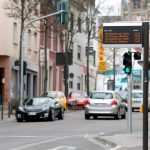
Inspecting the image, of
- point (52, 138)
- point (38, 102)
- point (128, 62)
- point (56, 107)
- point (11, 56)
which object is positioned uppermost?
point (11, 56)

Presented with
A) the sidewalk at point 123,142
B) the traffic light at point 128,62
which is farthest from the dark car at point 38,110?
the sidewalk at point 123,142

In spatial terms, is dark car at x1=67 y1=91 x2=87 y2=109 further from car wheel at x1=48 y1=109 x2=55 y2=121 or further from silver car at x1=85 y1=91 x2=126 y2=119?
car wheel at x1=48 y1=109 x2=55 y2=121

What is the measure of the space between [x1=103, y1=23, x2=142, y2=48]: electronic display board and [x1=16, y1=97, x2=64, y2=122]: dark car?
13.8 metres

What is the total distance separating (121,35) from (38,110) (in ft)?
46.1

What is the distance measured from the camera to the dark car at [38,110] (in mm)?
33219

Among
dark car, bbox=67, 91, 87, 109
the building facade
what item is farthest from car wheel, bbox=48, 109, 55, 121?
dark car, bbox=67, 91, 87, 109

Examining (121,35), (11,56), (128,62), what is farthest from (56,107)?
(11,56)

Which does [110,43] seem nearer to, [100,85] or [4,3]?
[4,3]

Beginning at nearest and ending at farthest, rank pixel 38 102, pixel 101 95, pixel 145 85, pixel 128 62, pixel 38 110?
pixel 145 85 < pixel 128 62 < pixel 38 110 < pixel 38 102 < pixel 101 95

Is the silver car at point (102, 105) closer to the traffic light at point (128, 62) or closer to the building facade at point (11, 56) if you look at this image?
the building facade at point (11, 56)

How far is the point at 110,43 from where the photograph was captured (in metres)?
20.0

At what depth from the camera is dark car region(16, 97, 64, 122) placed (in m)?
33.2

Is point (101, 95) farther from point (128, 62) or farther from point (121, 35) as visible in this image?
point (121, 35)

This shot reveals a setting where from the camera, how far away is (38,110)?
33344 millimetres
